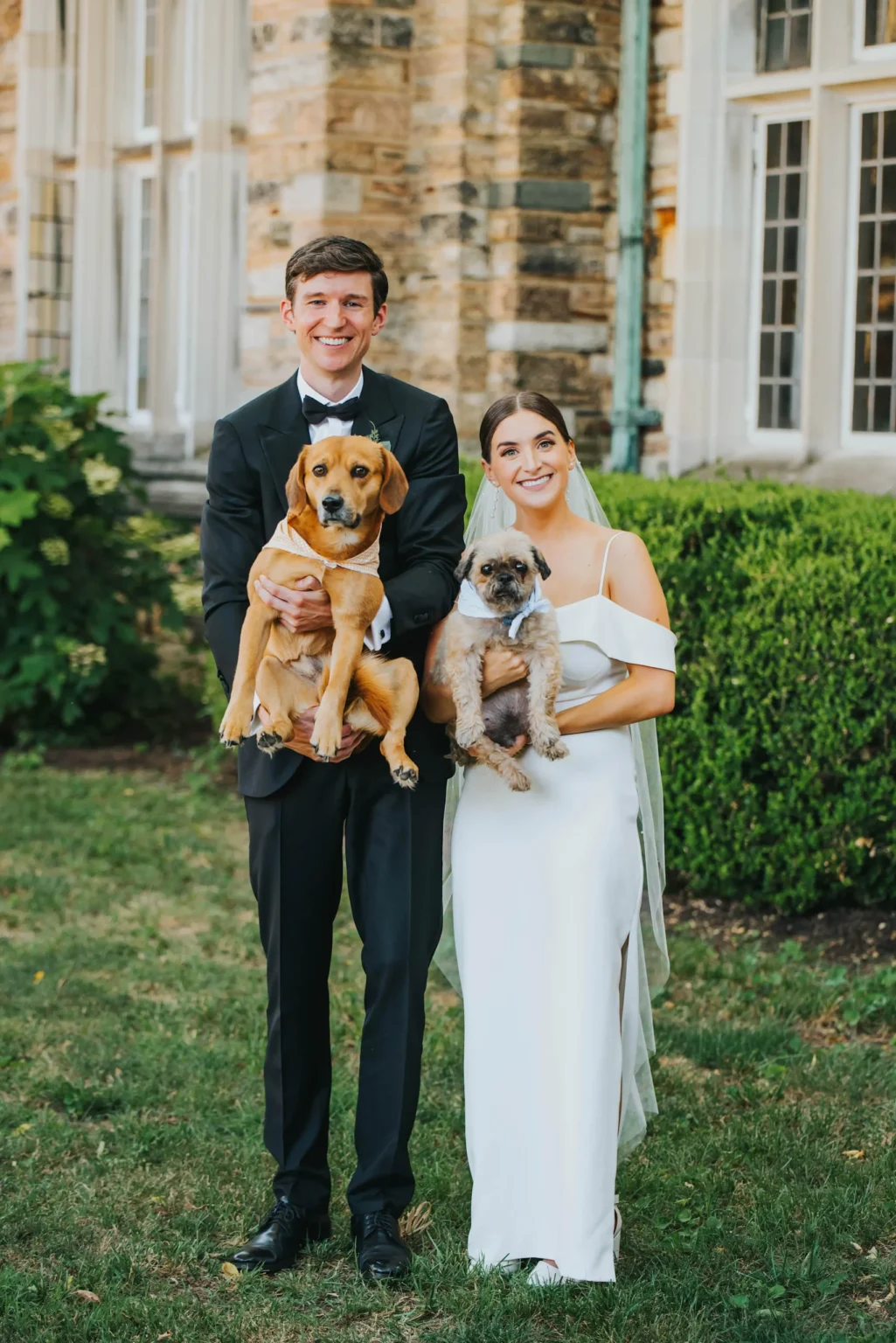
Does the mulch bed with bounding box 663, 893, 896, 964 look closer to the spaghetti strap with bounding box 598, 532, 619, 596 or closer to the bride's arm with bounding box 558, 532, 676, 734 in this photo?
the bride's arm with bounding box 558, 532, 676, 734

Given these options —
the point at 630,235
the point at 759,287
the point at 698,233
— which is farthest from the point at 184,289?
the point at 759,287

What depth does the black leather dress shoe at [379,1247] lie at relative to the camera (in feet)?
12.8

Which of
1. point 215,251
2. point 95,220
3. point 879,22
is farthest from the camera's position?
point 95,220

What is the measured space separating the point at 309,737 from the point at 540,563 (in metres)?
0.62

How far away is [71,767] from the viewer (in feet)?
32.4

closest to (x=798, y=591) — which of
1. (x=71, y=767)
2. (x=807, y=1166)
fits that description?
(x=807, y=1166)

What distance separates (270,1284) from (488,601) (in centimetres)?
166

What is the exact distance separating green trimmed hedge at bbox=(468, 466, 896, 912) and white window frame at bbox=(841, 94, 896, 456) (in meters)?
0.96

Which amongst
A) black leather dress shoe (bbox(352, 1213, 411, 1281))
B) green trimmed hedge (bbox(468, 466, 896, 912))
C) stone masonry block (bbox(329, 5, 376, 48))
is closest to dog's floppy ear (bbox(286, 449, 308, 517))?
black leather dress shoe (bbox(352, 1213, 411, 1281))

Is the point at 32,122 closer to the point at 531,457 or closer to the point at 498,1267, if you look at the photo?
the point at 531,457

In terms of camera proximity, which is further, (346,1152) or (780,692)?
(780,692)

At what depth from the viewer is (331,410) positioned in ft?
12.7

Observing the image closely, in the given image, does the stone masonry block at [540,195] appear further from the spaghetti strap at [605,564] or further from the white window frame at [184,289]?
the spaghetti strap at [605,564]

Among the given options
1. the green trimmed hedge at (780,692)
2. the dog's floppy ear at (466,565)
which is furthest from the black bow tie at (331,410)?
the green trimmed hedge at (780,692)
